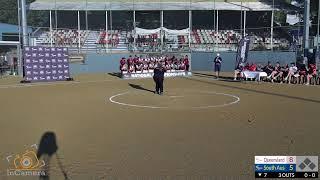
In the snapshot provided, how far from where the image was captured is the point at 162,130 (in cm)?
1136

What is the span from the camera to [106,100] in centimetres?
1755

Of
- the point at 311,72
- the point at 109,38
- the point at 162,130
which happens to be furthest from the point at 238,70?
the point at 162,130

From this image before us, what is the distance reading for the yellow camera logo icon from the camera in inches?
321

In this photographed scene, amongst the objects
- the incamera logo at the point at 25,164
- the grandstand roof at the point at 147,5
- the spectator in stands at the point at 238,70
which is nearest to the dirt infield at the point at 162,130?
the incamera logo at the point at 25,164

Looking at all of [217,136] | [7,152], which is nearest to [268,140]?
[217,136]

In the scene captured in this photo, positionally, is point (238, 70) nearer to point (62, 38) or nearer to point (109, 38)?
point (109, 38)

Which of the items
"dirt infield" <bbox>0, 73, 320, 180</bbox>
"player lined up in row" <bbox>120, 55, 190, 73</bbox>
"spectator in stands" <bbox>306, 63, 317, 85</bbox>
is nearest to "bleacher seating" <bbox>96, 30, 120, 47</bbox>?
"player lined up in row" <bbox>120, 55, 190, 73</bbox>

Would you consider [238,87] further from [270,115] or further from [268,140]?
[268,140]
